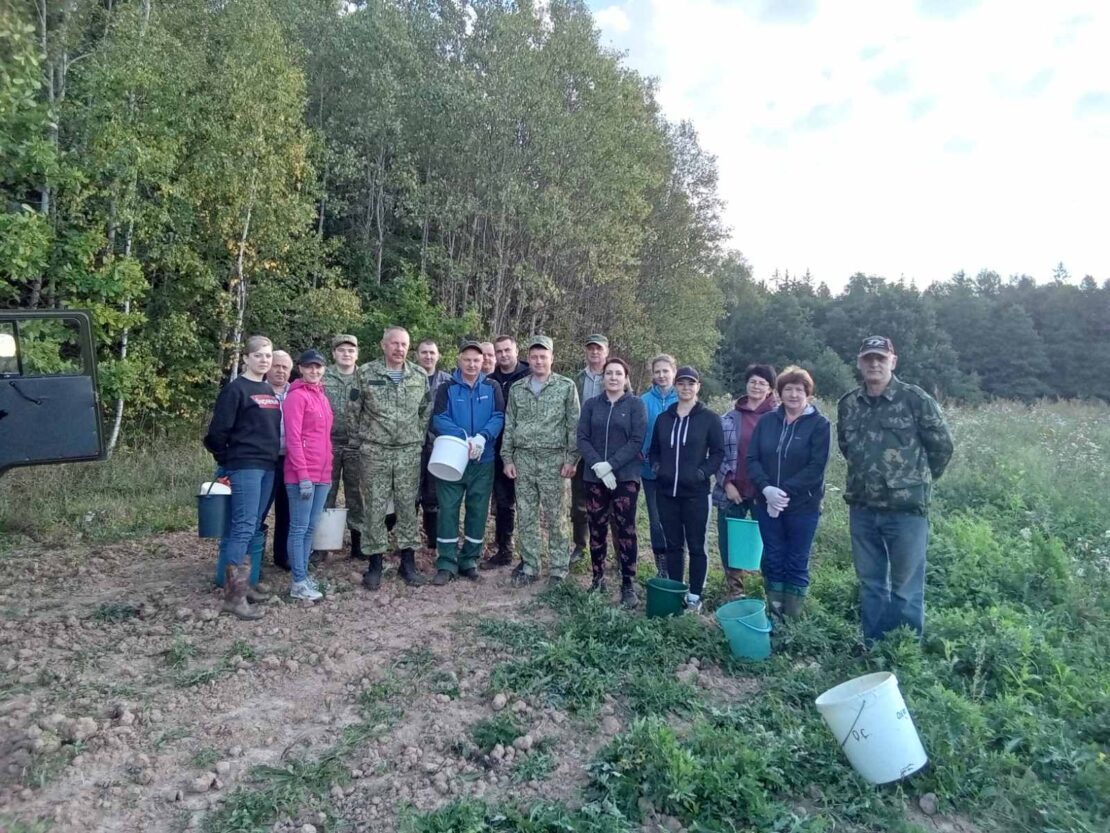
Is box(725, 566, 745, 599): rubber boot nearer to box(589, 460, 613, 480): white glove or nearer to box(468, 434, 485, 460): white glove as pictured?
box(589, 460, 613, 480): white glove

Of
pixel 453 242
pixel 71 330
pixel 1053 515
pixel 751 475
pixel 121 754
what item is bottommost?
pixel 121 754

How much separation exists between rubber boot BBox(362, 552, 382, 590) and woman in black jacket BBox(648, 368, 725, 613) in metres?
2.12

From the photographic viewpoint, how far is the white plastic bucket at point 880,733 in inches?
113

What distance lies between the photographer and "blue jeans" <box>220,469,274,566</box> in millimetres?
4551

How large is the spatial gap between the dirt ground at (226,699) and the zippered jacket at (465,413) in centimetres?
114

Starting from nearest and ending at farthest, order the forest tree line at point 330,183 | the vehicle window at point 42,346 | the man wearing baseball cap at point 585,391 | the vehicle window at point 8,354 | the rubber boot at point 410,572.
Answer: the vehicle window at point 8,354
the rubber boot at point 410,572
the man wearing baseball cap at point 585,391
the vehicle window at point 42,346
the forest tree line at point 330,183

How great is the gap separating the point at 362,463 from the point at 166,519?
3.01 meters

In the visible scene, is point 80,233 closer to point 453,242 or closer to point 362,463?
point 362,463

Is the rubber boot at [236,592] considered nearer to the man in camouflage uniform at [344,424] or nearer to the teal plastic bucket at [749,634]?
the man in camouflage uniform at [344,424]

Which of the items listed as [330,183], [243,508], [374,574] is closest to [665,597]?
[374,574]

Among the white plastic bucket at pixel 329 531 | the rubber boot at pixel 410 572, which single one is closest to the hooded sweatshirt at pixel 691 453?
the rubber boot at pixel 410 572

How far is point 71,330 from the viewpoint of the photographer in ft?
29.1

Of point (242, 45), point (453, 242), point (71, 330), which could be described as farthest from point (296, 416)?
point (453, 242)

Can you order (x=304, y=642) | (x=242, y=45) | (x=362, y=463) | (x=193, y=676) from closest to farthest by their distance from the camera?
(x=193, y=676)
(x=304, y=642)
(x=362, y=463)
(x=242, y=45)
